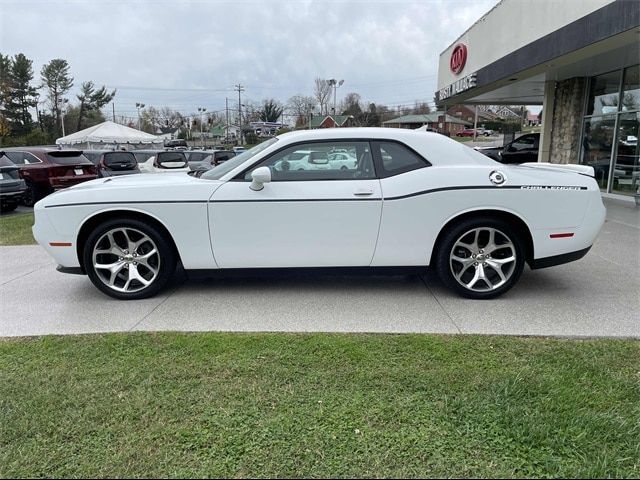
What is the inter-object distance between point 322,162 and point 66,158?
10.6 meters

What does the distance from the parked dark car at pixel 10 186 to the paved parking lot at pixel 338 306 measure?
246 inches

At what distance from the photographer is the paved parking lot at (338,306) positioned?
3791 mm

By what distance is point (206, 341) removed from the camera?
3469mm

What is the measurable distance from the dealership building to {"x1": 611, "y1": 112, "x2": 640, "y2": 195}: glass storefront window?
2 cm

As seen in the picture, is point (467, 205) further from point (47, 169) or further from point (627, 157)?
point (47, 169)

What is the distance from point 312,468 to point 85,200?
3287 millimetres

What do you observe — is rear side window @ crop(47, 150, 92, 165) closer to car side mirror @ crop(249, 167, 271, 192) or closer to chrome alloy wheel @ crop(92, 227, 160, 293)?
chrome alloy wheel @ crop(92, 227, 160, 293)

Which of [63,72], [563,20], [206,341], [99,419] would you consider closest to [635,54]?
[563,20]

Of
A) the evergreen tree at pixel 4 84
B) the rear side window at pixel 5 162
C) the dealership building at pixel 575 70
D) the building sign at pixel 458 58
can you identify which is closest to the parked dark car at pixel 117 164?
the rear side window at pixel 5 162

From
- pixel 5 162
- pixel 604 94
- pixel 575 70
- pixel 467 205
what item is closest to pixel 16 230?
pixel 5 162

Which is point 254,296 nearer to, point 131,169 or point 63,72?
point 131,169

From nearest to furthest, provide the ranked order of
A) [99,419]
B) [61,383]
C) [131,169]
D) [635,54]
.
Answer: [99,419] → [61,383] → [635,54] → [131,169]

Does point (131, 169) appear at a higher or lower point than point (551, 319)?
higher

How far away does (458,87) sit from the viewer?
16.7 m
